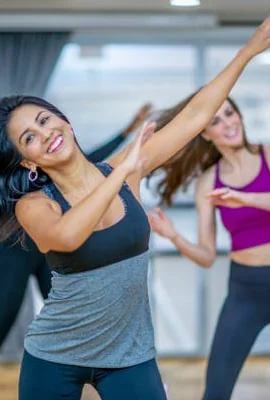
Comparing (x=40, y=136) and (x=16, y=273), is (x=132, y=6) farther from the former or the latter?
(x=40, y=136)

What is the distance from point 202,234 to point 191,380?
1.58 metres

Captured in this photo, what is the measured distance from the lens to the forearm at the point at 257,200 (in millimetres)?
2754

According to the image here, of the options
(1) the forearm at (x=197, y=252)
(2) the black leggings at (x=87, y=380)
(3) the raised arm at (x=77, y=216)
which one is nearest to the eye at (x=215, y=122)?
(1) the forearm at (x=197, y=252)

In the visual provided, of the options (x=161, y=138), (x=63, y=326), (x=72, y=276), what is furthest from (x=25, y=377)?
(x=161, y=138)

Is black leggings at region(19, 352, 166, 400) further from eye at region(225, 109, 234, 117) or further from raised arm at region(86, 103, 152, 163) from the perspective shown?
raised arm at region(86, 103, 152, 163)

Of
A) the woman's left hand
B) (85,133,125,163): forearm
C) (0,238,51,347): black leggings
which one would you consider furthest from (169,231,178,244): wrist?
(85,133,125,163): forearm

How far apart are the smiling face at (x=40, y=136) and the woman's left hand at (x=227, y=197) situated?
2.66ft

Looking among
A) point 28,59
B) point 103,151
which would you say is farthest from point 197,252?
point 28,59

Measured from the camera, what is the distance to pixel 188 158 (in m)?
3.27

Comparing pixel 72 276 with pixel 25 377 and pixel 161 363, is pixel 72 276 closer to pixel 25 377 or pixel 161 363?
pixel 25 377

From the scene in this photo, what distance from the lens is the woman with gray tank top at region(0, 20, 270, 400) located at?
1.90 meters

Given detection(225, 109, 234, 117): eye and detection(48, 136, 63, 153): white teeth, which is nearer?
detection(48, 136, 63, 153): white teeth

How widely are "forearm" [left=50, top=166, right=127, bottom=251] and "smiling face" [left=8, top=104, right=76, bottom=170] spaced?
8.6 inches

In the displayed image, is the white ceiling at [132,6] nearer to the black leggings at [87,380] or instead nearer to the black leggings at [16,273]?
the black leggings at [16,273]
